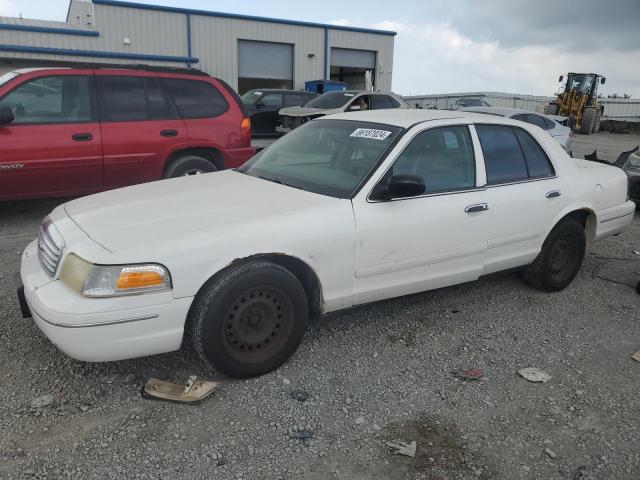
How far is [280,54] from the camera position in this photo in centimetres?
2342

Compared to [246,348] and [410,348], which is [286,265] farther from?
[410,348]

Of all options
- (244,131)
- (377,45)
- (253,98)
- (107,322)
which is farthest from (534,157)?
(377,45)

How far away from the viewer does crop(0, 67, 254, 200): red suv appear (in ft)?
18.7

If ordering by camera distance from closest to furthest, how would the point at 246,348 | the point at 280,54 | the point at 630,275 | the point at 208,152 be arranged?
1. the point at 246,348
2. the point at 630,275
3. the point at 208,152
4. the point at 280,54

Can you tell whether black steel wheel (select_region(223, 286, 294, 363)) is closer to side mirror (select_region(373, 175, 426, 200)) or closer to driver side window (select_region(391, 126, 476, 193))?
side mirror (select_region(373, 175, 426, 200))

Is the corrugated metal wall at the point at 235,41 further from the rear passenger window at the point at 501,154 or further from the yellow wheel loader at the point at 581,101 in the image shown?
the rear passenger window at the point at 501,154

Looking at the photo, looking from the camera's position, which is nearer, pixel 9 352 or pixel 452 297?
pixel 9 352

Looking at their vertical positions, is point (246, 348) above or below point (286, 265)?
below

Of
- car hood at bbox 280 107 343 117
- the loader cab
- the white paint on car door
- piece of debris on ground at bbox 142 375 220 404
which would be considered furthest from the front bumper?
the loader cab

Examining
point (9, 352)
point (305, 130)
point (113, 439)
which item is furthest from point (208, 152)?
Answer: point (113, 439)

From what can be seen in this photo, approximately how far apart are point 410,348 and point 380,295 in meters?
0.44

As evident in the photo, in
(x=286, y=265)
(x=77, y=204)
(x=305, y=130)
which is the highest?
(x=305, y=130)

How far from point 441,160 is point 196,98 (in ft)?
13.1

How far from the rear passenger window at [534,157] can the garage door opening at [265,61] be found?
20.0 metres
